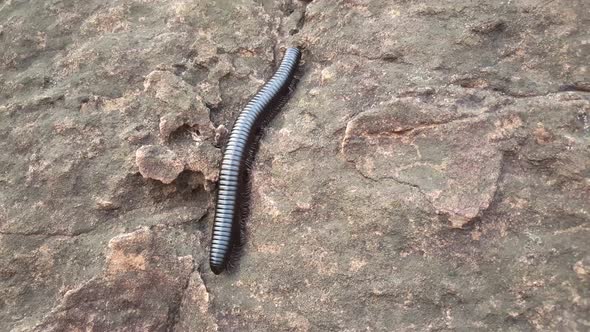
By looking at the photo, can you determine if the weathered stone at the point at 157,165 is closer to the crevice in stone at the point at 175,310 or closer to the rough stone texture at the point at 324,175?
the rough stone texture at the point at 324,175

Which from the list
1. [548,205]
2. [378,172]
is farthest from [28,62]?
[548,205]

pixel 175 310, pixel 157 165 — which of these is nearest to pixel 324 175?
pixel 157 165

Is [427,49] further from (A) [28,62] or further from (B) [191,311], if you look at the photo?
(A) [28,62]

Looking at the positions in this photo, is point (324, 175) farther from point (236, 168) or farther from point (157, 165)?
point (157, 165)

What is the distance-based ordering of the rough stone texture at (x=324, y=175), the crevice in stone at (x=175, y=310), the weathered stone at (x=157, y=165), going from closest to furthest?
1. the rough stone texture at (x=324, y=175)
2. the crevice in stone at (x=175, y=310)
3. the weathered stone at (x=157, y=165)

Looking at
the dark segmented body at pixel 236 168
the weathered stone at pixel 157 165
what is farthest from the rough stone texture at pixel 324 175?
the dark segmented body at pixel 236 168

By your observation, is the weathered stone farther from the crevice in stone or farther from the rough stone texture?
the crevice in stone

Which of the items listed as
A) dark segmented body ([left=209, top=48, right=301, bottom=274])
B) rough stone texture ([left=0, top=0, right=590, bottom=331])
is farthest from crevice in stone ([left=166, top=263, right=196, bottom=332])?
dark segmented body ([left=209, top=48, right=301, bottom=274])
